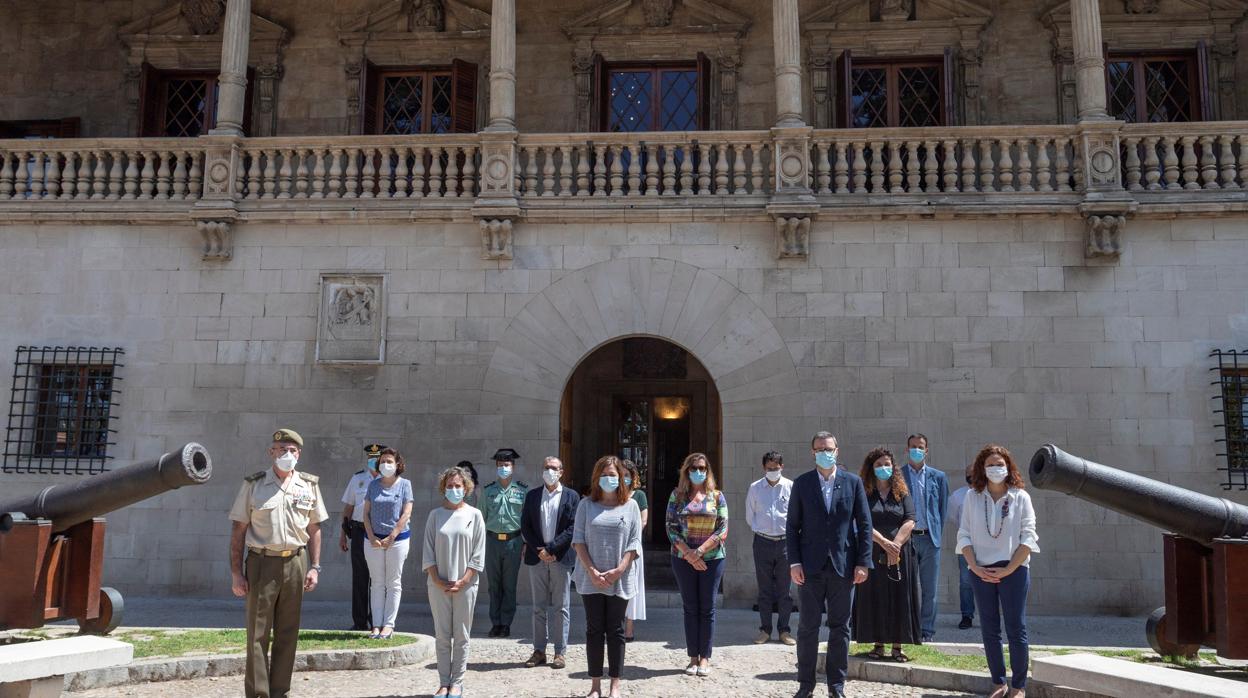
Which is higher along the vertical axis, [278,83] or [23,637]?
[278,83]

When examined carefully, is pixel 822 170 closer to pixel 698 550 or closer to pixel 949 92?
pixel 949 92

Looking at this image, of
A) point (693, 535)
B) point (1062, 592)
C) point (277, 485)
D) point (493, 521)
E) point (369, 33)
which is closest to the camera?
point (277, 485)

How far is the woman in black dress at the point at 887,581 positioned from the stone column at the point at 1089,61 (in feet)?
22.7

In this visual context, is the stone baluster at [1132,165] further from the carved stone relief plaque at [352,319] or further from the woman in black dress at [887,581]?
the carved stone relief plaque at [352,319]

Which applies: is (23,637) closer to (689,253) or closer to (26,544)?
(26,544)

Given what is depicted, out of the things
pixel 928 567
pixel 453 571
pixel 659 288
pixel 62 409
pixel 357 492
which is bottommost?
pixel 928 567

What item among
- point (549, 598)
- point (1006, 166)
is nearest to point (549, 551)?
point (549, 598)

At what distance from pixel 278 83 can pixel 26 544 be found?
9988 mm

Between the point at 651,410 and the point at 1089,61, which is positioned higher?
the point at 1089,61

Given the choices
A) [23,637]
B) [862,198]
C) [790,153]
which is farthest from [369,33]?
[23,637]

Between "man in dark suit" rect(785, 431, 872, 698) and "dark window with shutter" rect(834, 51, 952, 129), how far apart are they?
8.66 m

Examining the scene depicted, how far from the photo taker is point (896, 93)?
1498 cm

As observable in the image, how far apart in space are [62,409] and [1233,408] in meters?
15.3

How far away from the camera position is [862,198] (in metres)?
12.7
